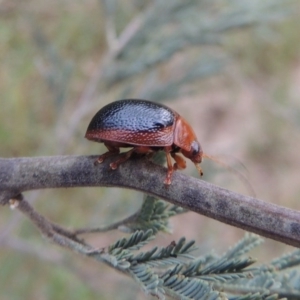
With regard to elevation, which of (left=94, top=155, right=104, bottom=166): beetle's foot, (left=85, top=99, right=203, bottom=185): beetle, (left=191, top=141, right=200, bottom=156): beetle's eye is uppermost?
(left=94, top=155, right=104, bottom=166): beetle's foot

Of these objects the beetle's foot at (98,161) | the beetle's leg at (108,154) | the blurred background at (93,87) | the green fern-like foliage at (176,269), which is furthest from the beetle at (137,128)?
the blurred background at (93,87)

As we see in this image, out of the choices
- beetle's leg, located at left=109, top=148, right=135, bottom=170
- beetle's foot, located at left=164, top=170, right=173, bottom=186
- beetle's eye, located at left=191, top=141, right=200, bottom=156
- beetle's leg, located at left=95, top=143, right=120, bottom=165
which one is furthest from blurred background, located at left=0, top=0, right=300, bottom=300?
beetle's foot, located at left=164, top=170, right=173, bottom=186

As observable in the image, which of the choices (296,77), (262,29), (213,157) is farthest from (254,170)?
(213,157)

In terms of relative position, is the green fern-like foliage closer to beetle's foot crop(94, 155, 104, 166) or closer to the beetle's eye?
beetle's foot crop(94, 155, 104, 166)

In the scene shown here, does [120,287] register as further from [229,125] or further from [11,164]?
[229,125]

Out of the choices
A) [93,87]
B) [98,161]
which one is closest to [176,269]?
[98,161]

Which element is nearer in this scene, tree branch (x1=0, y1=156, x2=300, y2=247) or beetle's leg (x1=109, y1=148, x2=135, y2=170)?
tree branch (x1=0, y1=156, x2=300, y2=247)

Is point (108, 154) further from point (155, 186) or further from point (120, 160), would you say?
point (155, 186)
